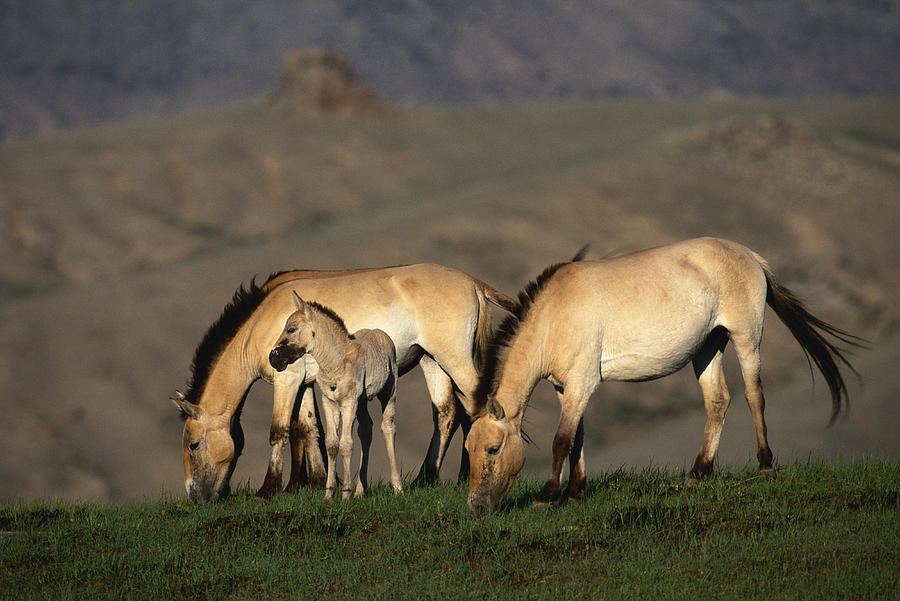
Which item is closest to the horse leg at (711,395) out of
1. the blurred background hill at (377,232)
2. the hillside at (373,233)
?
the blurred background hill at (377,232)

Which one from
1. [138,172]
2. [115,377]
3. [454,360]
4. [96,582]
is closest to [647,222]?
[115,377]

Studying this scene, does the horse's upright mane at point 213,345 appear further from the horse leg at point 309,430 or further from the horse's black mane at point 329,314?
the horse's black mane at point 329,314

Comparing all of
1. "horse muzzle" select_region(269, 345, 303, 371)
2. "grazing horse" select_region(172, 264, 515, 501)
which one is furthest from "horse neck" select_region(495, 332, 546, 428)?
"horse muzzle" select_region(269, 345, 303, 371)

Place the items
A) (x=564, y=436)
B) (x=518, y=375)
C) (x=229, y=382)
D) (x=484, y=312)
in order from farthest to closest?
(x=484, y=312)
(x=229, y=382)
(x=518, y=375)
(x=564, y=436)

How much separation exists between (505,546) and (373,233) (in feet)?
174

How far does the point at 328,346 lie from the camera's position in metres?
10.4

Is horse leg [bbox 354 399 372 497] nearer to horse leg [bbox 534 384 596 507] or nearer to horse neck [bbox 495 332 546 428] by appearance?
horse neck [bbox 495 332 546 428]

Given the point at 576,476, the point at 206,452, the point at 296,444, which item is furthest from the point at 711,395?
the point at 206,452

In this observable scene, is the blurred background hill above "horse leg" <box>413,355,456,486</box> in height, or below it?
above

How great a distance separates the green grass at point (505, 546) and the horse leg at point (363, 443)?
1.16 feet

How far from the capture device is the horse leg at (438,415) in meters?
12.0

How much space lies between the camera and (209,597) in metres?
7.96

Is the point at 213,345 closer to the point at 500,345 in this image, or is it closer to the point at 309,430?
the point at 309,430

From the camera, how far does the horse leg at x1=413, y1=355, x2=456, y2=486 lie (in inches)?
474
